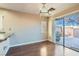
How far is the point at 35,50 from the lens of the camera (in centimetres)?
135

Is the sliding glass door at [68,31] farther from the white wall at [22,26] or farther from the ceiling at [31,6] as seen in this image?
the white wall at [22,26]

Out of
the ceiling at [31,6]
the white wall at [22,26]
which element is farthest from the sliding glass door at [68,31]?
the white wall at [22,26]

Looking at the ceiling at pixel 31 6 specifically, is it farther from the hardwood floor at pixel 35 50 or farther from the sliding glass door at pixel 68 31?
the hardwood floor at pixel 35 50

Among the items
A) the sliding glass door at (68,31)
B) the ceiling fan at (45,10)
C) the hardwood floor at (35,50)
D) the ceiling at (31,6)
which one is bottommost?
the hardwood floor at (35,50)

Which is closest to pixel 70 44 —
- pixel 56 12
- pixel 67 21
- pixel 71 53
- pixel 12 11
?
pixel 71 53

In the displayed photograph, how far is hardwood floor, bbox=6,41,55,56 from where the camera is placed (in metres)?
1.31

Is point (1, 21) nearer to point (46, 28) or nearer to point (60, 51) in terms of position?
point (46, 28)

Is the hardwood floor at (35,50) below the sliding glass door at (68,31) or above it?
below

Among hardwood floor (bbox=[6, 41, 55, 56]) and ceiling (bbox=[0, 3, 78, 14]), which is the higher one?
ceiling (bbox=[0, 3, 78, 14])

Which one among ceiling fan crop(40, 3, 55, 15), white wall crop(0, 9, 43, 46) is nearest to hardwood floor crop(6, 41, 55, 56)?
white wall crop(0, 9, 43, 46)

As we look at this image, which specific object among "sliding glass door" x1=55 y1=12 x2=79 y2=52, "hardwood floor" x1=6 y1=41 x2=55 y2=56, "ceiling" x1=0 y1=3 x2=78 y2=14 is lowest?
"hardwood floor" x1=6 y1=41 x2=55 y2=56

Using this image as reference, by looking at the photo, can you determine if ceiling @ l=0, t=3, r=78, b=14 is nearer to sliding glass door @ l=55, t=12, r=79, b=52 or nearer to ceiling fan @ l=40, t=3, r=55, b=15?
ceiling fan @ l=40, t=3, r=55, b=15

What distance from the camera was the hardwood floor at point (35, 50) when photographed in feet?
4.30

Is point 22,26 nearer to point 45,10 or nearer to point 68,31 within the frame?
point 45,10
